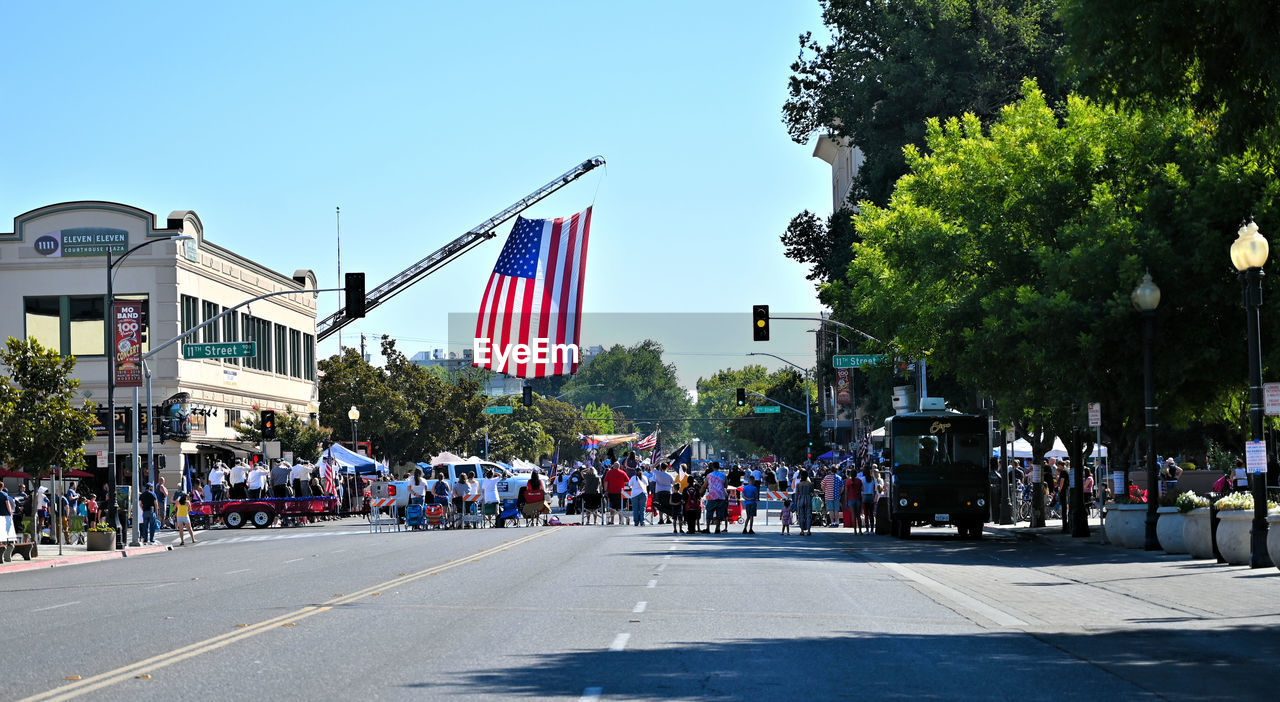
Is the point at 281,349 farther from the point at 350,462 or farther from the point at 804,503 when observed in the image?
the point at 804,503

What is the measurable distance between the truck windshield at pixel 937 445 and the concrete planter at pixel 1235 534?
12328 mm

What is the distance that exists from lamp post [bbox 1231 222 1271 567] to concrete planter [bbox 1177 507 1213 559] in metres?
2.56

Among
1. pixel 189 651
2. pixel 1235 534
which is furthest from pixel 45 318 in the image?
pixel 189 651

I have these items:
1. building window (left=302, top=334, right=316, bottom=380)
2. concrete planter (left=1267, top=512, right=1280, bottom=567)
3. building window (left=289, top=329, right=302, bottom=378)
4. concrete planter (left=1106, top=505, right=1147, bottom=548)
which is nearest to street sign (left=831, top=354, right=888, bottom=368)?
concrete planter (left=1106, top=505, right=1147, bottom=548)

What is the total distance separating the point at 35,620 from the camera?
18.2 metres

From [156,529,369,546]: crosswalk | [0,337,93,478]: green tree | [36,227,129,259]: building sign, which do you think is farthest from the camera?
[36,227,129,259]: building sign

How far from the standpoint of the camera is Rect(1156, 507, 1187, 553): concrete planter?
27498 millimetres

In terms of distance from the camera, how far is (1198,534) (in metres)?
26.2

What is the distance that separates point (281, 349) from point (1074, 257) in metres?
52.9

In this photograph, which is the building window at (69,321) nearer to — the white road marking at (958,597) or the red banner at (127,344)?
the red banner at (127,344)

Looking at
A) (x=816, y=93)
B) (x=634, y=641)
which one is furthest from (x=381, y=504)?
(x=634, y=641)

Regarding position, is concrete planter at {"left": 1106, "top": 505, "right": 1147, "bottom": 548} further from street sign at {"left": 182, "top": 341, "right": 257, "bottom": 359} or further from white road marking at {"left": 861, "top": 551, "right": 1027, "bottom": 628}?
street sign at {"left": 182, "top": 341, "right": 257, "bottom": 359}

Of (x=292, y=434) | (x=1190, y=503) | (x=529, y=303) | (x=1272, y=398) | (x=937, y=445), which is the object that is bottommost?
(x=1190, y=503)

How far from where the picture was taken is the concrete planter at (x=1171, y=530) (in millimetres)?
27498
